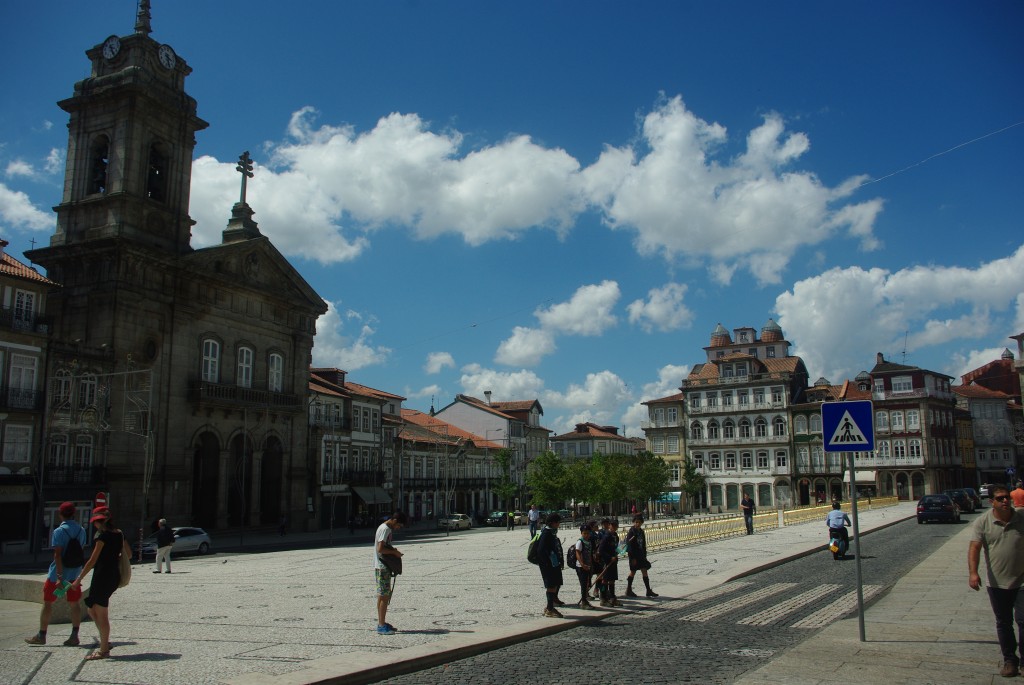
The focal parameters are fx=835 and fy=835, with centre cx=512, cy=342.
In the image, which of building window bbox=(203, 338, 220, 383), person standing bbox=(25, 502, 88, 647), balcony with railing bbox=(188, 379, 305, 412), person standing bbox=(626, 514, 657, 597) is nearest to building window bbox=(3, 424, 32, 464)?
balcony with railing bbox=(188, 379, 305, 412)

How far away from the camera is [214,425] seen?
1818 inches

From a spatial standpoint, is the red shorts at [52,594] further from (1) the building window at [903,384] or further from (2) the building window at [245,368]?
(1) the building window at [903,384]

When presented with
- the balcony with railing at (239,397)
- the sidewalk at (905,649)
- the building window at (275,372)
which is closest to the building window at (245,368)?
the balcony with railing at (239,397)

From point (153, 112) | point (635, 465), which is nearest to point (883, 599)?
point (153, 112)

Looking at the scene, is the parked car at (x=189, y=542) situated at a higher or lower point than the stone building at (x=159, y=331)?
lower

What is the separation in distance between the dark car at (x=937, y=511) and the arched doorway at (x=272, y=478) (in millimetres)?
35377

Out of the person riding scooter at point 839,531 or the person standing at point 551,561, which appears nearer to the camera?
the person standing at point 551,561

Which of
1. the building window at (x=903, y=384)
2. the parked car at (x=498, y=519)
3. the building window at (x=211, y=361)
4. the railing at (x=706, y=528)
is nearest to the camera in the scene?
the railing at (x=706, y=528)

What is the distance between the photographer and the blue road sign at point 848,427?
10484 millimetres

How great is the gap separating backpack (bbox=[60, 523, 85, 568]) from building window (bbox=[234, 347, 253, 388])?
3885cm

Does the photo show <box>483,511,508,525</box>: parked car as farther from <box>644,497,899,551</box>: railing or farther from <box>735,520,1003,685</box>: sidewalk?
<box>735,520,1003,685</box>: sidewalk

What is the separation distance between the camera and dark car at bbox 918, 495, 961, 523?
38375 millimetres

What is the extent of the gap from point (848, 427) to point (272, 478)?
45.5 meters

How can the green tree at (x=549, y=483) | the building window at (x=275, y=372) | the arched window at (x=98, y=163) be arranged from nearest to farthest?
the arched window at (x=98, y=163) < the building window at (x=275, y=372) < the green tree at (x=549, y=483)
